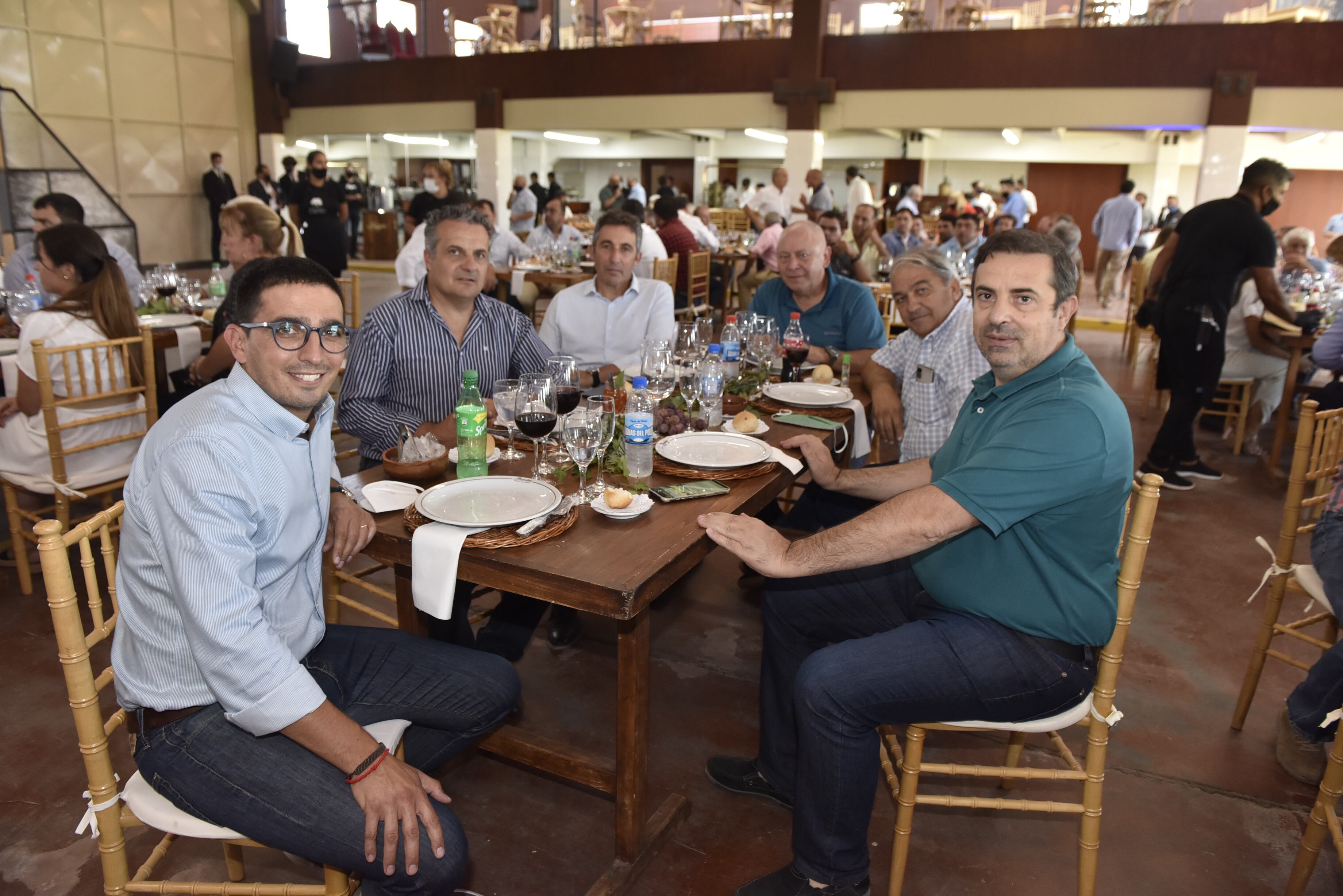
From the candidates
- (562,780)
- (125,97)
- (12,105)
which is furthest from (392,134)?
(562,780)

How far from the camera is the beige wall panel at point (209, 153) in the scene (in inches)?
496

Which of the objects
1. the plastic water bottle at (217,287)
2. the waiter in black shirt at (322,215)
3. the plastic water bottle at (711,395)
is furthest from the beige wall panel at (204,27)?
the plastic water bottle at (711,395)

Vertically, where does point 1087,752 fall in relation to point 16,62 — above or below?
below

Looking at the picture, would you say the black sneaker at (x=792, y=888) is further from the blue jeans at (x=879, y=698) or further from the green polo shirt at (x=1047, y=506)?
the green polo shirt at (x=1047, y=506)

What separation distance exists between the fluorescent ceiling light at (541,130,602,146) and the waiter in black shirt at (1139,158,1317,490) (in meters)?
14.3

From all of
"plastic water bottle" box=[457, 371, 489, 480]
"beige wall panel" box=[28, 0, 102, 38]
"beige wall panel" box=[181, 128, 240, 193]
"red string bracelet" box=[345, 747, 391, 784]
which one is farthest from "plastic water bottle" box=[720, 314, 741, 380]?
"beige wall panel" box=[181, 128, 240, 193]

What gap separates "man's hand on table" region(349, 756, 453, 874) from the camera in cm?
138

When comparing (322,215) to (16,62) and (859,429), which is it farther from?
(859,429)

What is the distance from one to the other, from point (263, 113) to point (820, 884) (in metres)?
15.1

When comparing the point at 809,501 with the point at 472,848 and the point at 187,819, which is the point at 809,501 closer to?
the point at 472,848

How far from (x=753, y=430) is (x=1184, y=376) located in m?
3.54

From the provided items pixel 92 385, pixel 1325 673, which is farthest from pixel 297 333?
pixel 1325 673

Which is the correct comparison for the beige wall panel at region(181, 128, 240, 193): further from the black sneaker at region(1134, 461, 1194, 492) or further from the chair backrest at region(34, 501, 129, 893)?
the chair backrest at region(34, 501, 129, 893)

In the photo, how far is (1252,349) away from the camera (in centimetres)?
515
